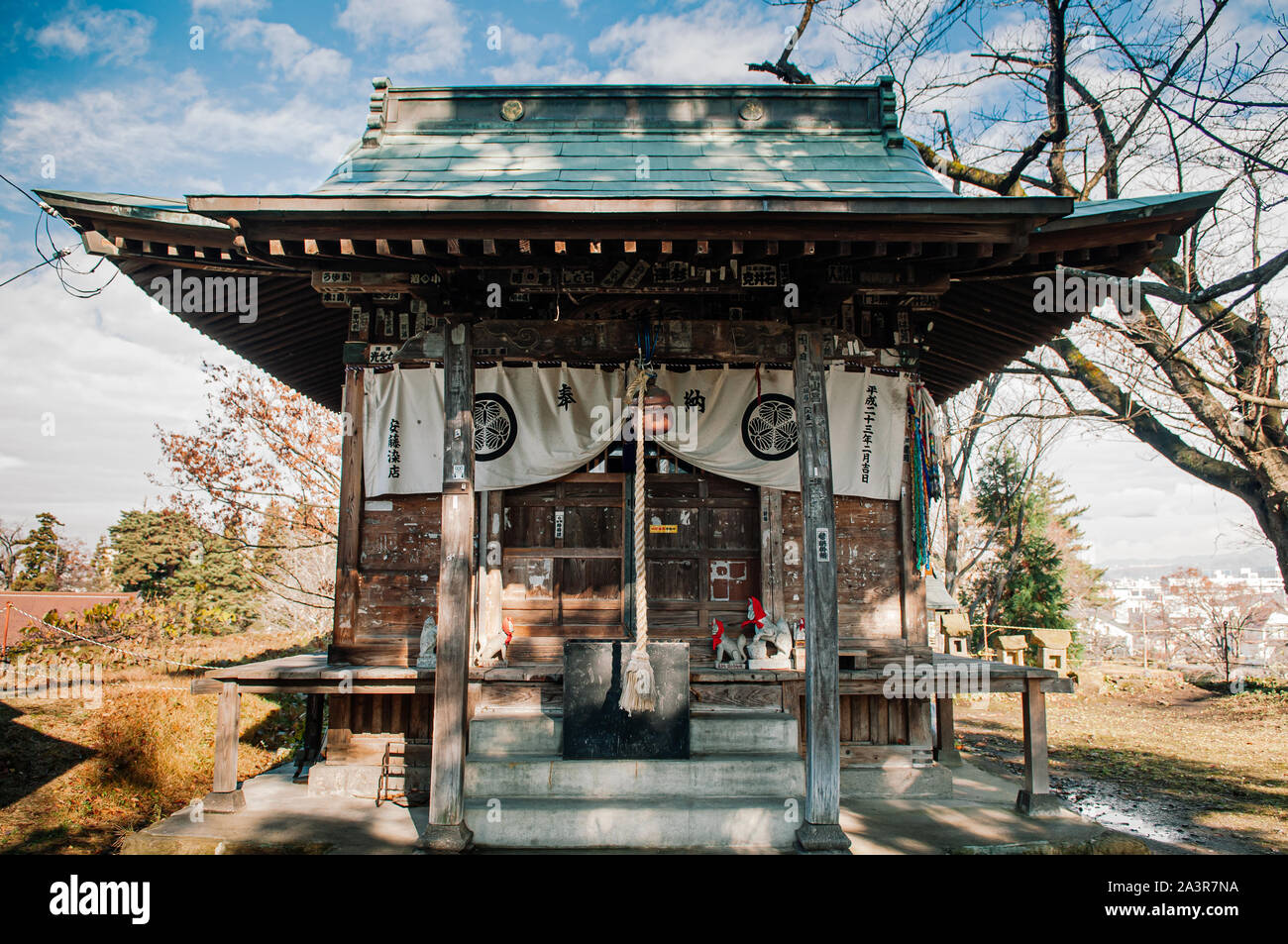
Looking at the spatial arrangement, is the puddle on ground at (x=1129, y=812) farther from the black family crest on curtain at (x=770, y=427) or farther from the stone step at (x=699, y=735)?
the black family crest on curtain at (x=770, y=427)

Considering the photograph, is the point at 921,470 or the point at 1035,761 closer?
the point at 1035,761

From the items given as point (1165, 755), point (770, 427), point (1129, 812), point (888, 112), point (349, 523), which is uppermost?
point (888, 112)

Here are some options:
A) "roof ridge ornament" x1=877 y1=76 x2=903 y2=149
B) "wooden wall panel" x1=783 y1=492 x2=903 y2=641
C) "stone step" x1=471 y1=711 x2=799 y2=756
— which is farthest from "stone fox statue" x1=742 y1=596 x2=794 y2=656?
"roof ridge ornament" x1=877 y1=76 x2=903 y2=149

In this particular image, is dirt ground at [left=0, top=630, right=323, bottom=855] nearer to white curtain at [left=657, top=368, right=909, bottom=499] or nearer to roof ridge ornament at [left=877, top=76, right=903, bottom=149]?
white curtain at [left=657, top=368, right=909, bottom=499]

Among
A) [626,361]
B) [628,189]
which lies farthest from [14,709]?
[628,189]

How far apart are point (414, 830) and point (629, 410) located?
4.16 meters

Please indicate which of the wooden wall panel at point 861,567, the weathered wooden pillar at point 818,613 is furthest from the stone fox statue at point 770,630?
the weathered wooden pillar at point 818,613

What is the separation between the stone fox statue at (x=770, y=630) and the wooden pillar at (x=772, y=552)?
0.64ft

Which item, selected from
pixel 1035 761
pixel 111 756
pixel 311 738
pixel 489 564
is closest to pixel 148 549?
pixel 111 756

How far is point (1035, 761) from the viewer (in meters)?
6.83

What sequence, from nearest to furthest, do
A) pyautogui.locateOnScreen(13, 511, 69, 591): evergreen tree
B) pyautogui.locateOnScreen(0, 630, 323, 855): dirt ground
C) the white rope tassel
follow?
the white rope tassel < pyautogui.locateOnScreen(0, 630, 323, 855): dirt ground < pyautogui.locateOnScreen(13, 511, 69, 591): evergreen tree

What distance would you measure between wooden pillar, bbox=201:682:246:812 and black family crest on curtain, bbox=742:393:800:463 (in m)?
5.33

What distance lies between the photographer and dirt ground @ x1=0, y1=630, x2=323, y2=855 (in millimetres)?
7805

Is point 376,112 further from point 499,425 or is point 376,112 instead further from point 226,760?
point 226,760
